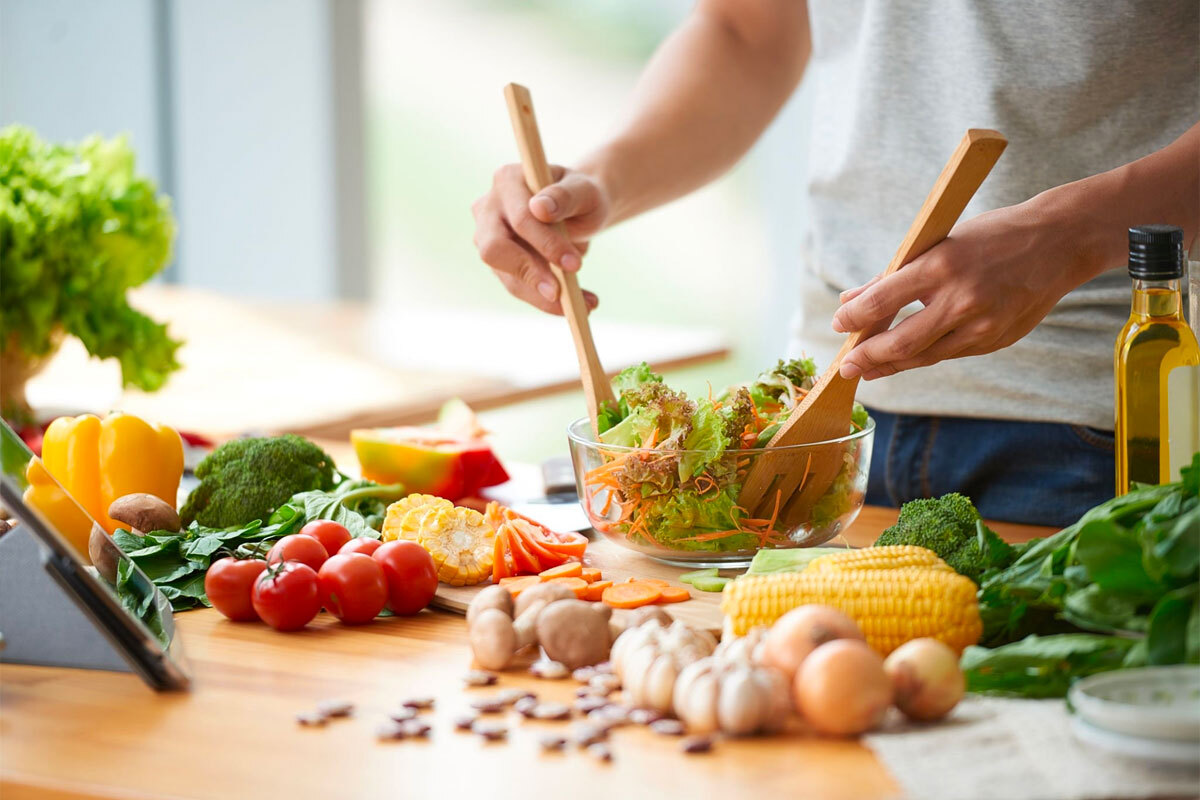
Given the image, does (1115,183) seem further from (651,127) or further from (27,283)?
(27,283)

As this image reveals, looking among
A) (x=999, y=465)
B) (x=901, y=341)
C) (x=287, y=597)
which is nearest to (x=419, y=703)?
(x=287, y=597)

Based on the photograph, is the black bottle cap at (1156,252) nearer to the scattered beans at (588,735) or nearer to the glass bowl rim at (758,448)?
the glass bowl rim at (758,448)

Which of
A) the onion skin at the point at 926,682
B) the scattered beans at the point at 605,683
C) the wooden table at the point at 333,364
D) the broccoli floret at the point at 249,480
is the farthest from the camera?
the wooden table at the point at 333,364

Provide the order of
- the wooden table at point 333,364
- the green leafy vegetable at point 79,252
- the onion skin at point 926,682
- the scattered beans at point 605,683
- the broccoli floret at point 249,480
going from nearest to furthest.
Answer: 1. the onion skin at point 926,682
2. the scattered beans at point 605,683
3. the broccoli floret at point 249,480
4. the green leafy vegetable at point 79,252
5. the wooden table at point 333,364

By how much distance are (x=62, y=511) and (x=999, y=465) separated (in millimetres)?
1169

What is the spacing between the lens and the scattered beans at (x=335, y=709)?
0.96 meters

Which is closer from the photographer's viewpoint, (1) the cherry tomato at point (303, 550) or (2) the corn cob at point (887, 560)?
(2) the corn cob at point (887, 560)

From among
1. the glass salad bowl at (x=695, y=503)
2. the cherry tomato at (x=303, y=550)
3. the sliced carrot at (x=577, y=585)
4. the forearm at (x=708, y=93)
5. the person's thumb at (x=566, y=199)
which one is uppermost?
the forearm at (x=708, y=93)

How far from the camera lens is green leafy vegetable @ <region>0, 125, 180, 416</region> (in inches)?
83.4

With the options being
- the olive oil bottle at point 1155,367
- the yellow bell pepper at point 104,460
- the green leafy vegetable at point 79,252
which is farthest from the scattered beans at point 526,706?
the green leafy vegetable at point 79,252

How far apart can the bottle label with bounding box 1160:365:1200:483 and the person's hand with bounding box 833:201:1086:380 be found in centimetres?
21

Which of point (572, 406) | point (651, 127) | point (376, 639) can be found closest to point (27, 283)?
point (651, 127)

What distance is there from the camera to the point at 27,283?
2104mm

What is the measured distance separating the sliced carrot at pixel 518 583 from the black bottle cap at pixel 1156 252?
0.62m
